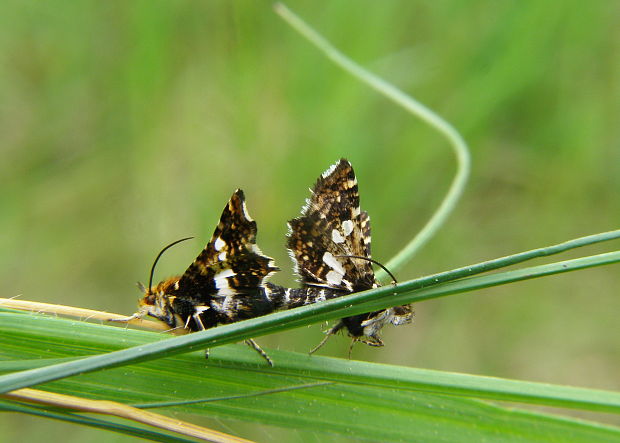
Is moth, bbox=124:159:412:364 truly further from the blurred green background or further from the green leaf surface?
the blurred green background

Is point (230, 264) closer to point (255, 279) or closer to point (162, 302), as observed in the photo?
point (255, 279)

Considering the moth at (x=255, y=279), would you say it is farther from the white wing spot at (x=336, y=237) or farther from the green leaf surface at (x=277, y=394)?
the green leaf surface at (x=277, y=394)

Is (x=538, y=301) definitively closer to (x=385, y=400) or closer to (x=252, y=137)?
(x=252, y=137)

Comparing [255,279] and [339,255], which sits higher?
[339,255]

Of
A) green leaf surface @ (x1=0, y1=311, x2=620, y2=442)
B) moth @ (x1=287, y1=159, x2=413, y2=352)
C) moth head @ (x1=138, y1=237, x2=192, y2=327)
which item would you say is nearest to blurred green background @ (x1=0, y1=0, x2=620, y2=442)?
moth @ (x1=287, y1=159, x2=413, y2=352)

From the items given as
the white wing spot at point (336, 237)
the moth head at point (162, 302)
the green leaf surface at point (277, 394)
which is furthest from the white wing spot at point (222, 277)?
the green leaf surface at point (277, 394)

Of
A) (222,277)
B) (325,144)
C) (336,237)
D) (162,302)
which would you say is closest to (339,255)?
(336,237)

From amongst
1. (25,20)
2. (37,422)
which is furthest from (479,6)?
(37,422)
